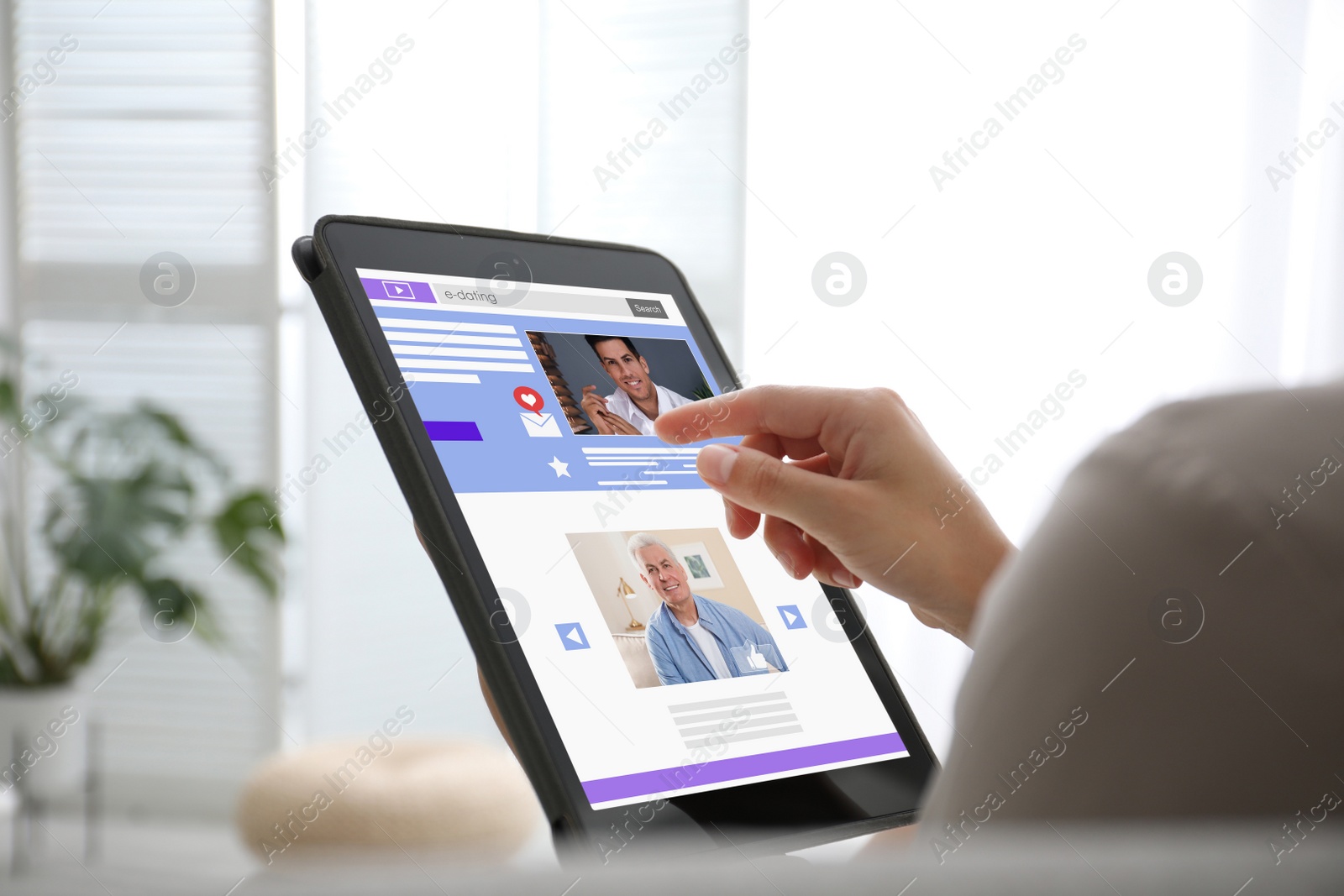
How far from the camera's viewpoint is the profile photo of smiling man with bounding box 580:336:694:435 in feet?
1.89

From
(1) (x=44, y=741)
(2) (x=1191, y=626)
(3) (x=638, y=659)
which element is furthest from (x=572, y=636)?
(1) (x=44, y=741)

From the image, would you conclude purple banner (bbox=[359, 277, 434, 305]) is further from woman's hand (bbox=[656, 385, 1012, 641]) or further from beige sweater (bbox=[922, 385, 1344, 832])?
beige sweater (bbox=[922, 385, 1344, 832])

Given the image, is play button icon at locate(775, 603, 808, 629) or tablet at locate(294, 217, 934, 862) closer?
tablet at locate(294, 217, 934, 862)

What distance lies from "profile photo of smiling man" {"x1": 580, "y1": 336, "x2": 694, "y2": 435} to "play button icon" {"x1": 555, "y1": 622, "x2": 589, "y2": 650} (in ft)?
0.40

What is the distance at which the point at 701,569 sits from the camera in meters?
0.58

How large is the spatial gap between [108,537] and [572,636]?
226 cm

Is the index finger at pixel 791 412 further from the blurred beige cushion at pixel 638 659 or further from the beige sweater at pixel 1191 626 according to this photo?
the beige sweater at pixel 1191 626

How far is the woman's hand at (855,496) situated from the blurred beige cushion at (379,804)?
4.28 feet

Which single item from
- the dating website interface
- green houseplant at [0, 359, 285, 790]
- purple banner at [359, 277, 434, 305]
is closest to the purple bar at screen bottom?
the dating website interface

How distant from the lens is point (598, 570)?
518 millimetres

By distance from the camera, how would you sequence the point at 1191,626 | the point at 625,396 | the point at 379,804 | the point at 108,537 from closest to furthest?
the point at 1191,626
the point at 625,396
the point at 379,804
the point at 108,537

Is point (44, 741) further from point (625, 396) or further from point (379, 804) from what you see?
point (625, 396)

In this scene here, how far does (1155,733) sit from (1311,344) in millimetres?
2184

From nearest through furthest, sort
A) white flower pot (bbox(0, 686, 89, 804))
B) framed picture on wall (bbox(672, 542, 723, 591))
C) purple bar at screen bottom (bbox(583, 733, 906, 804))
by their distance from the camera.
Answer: purple bar at screen bottom (bbox(583, 733, 906, 804))
framed picture on wall (bbox(672, 542, 723, 591))
white flower pot (bbox(0, 686, 89, 804))
